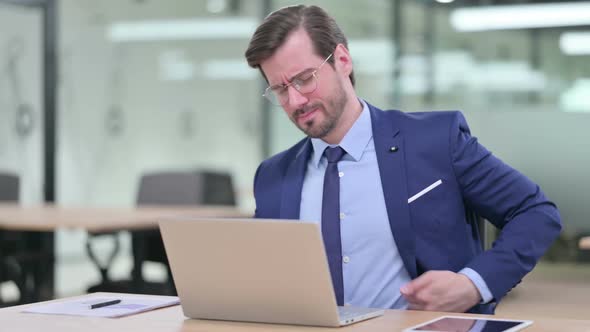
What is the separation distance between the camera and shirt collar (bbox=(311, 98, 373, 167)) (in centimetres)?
252

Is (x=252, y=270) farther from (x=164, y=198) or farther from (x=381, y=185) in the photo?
(x=164, y=198)

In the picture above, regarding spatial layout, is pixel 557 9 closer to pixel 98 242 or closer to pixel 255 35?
pixel 98 242

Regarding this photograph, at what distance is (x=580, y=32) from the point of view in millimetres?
6113

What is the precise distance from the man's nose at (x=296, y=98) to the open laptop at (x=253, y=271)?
53 cm

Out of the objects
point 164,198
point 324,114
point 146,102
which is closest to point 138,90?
point 146,102

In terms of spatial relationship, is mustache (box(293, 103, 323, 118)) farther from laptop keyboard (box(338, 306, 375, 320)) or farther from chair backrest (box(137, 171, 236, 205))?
chair backrest (box(137, 171, 236, 205))

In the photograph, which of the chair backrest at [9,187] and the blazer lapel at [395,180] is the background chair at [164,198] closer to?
the chair backrest at [9,187]

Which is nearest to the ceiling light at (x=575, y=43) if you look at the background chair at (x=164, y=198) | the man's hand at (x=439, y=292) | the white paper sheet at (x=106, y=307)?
the background chair at (x=164, y=198)

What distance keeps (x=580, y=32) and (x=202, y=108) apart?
276cm

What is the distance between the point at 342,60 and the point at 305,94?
0.17 meters

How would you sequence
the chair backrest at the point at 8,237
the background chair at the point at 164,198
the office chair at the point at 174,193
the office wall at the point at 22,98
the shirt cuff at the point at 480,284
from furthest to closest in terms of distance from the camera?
1. the office wall at the point at 22,98
2. the chair backrest at the point at 8,237
3. the office chair at the point at 174,193
4. the background chair at the point at 164,198
5. the shirt cuff at the point at 480,284

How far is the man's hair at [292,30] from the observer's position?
242cm

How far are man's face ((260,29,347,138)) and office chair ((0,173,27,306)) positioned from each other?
3.69 metres

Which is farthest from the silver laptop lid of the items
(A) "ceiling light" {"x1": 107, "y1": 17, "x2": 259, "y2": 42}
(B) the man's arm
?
(A) "ceiling light" {"x1": 107, "y1": 17, "x2": 259, "y2": 42}
